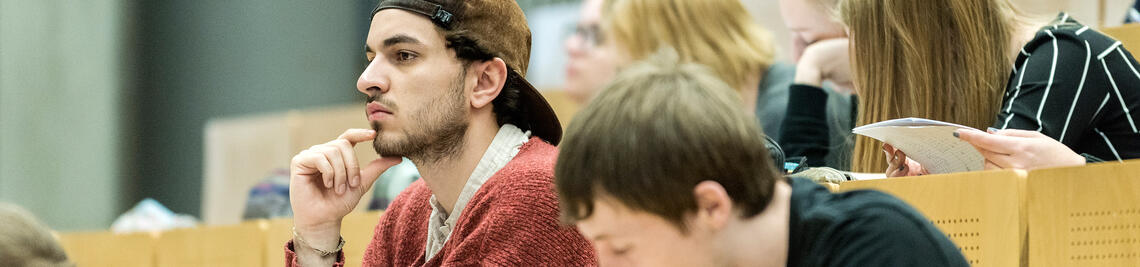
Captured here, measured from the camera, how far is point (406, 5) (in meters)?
1.90

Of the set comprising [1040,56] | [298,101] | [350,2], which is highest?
[1040,56]

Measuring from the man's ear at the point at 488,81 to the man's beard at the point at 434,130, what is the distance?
24mm

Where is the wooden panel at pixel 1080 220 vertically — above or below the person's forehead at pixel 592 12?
above

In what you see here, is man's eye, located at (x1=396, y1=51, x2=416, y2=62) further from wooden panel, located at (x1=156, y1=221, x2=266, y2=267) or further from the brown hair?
wooden panel, located at (x1=156, y1=221, x2=266, y2=267)

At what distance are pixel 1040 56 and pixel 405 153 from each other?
112 cm

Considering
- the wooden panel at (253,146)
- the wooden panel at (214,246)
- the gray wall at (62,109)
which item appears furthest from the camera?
the gray wall at (62,109)

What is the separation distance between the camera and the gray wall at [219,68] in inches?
255

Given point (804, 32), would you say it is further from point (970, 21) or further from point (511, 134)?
point (511, 134)

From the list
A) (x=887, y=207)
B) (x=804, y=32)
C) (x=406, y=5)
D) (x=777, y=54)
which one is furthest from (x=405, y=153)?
(x=777, y=54)

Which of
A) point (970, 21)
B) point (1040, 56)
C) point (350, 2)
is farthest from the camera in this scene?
point (350, 2)

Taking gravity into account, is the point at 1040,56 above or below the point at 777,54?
above

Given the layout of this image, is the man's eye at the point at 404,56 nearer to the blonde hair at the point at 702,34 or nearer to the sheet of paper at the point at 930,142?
the sheet of paper at the point at 930,142

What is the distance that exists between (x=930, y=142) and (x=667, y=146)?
836 millimetres

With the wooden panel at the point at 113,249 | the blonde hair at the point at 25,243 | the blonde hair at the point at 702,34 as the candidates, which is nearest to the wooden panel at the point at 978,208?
the blonde hair at the point at 25,243
